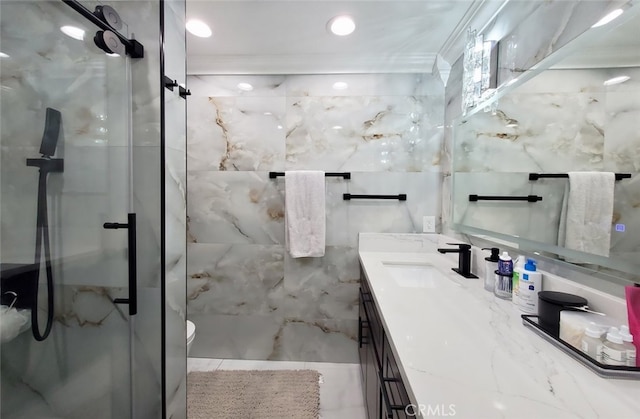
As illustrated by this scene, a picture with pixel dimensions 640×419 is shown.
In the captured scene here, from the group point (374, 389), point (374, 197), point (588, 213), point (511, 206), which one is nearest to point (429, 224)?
point (374, 197)

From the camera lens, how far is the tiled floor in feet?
4.65

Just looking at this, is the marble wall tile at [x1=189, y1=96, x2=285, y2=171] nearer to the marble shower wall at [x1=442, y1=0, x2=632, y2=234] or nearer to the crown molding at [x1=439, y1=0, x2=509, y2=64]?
the crown molding at [x1=439, y1=0, x2=509, y2=64]

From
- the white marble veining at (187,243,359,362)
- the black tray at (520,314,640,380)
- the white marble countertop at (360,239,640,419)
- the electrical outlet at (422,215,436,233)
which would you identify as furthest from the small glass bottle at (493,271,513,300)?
the white marble veining at (187,243,359,362)

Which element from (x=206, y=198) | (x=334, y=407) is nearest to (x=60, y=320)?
(x=206, y=198)

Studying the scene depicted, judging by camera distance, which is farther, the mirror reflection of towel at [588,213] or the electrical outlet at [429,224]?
the electrical outlet at [429,224]

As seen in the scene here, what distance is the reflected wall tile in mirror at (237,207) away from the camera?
1.80 meters

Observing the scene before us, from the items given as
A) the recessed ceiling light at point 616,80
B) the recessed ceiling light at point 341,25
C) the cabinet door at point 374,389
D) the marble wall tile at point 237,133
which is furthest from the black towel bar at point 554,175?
the marble wall tile at point 237,133

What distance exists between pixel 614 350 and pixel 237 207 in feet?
6.02

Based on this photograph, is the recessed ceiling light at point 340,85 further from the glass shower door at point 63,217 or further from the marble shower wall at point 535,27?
the glass shower door at point 63,217

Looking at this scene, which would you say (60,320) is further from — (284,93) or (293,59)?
(293,59)

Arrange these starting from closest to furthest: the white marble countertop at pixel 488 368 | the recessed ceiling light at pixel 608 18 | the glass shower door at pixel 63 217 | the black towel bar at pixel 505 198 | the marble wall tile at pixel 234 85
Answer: the white marble countertop at pixel 488 368 < the recessed ceiling light at pixel 608 18 < the glass shower door at pixel 63 217 < the black towel bar at pixel 505 198 < the marble wall tile at pixel 234 85

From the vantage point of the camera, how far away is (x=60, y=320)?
970 millimetres

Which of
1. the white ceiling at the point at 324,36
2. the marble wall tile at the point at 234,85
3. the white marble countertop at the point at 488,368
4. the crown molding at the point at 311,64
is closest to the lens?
the white marble countertop at the point at 488,368

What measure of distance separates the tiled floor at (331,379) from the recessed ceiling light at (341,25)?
224 cm
